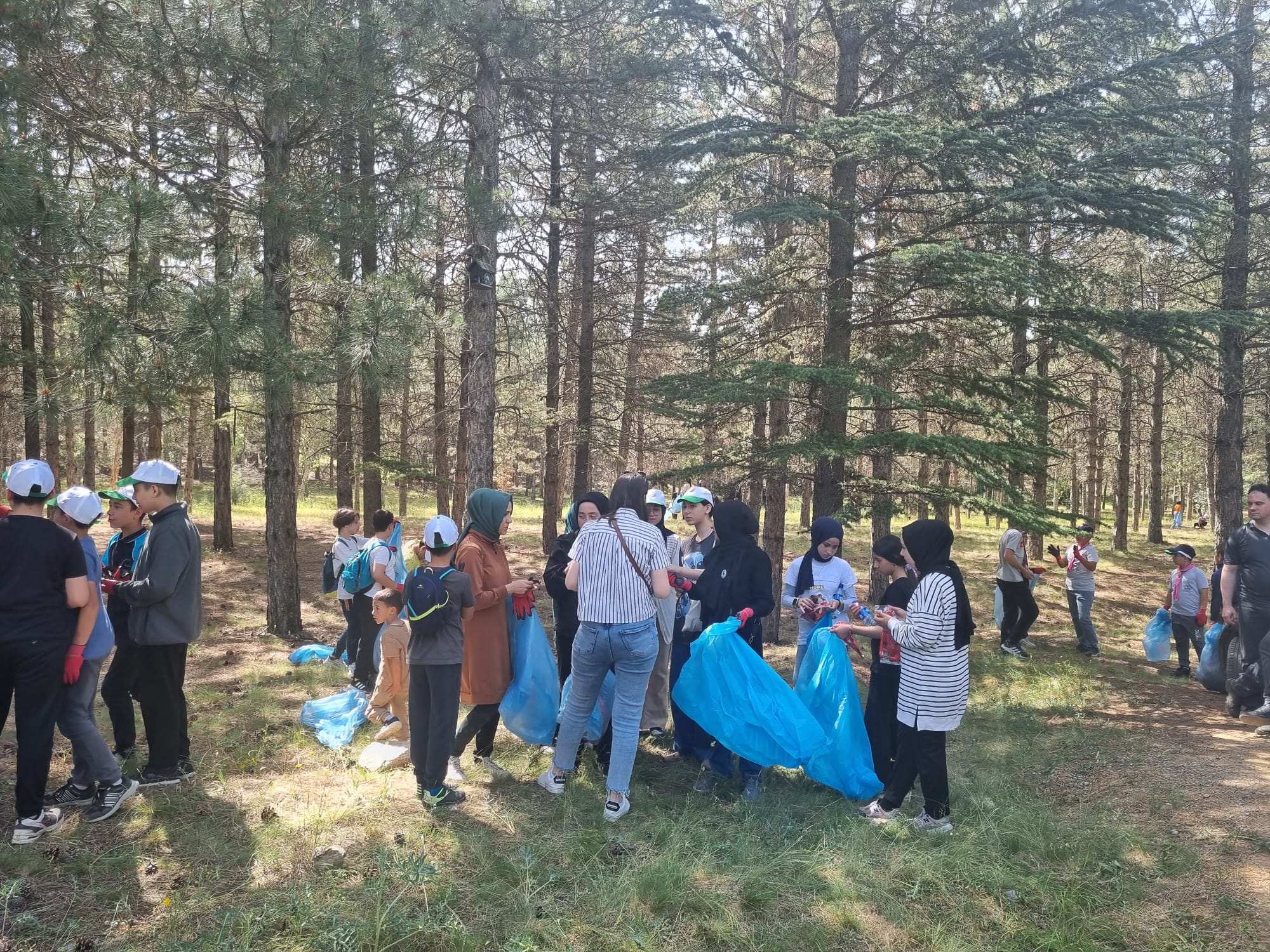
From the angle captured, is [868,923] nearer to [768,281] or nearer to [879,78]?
[768,281]

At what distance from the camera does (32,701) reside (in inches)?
154

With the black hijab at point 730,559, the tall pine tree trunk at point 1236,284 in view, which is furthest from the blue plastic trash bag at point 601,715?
the tall pine tree trunk at point 1236,284

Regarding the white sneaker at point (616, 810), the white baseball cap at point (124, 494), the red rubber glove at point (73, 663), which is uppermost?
the white baseball cap at point (124, 494)

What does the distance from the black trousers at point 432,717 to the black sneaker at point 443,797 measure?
4 cm

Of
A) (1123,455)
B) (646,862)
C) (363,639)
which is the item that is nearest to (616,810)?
(646,862)

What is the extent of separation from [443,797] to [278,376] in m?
4.41

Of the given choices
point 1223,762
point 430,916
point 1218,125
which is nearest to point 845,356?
point 1223,762

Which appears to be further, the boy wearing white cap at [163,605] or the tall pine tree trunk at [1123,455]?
the tall pine tree trunk at [1123,455]

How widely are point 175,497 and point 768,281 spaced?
776 cm

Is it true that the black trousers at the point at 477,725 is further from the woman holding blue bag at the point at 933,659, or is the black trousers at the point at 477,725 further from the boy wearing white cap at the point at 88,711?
the woman holding blue bag at the point at 933,659

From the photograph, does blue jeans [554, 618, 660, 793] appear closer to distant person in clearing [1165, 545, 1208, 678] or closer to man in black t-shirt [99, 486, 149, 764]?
man in black t-shirt [99, 486, 149, 764]

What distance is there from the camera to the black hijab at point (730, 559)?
5227 mm

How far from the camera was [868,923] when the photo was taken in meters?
3.50

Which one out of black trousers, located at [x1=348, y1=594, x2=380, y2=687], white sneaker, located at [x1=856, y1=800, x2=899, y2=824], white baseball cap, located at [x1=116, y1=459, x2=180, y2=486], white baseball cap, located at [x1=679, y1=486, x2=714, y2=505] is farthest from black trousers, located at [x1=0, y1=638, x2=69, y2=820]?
white sneaker, located at [x1=856, y1=800, x2=899, y2=824]
